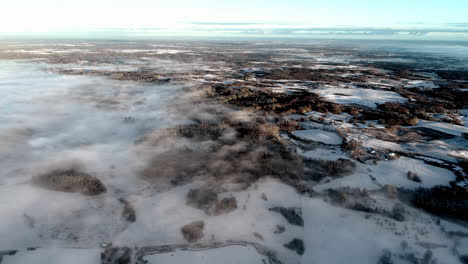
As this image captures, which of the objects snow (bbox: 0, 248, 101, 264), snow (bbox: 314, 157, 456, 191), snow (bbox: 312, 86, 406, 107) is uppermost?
snow (bbox: 312, 86, 406, 107)

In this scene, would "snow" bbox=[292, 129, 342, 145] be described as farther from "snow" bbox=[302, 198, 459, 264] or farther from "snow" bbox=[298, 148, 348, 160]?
"snow" bbox=[302, 198, 459, 264]

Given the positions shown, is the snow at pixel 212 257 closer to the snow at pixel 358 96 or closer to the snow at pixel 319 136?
the snow at pixel 319 136

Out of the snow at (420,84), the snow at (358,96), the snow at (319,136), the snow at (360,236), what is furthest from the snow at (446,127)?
the snow at (420,84)

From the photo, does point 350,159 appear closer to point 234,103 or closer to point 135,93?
point 234,103

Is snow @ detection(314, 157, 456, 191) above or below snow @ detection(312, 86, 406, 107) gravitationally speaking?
below

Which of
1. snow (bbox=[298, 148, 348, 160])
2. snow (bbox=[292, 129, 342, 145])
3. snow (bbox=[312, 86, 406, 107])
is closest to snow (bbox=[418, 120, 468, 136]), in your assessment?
snow (bbox=[312, 86, 406, 107])

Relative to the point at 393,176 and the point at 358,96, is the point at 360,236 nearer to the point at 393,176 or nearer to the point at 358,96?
the point at 393,176
